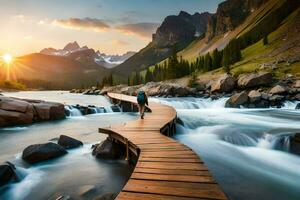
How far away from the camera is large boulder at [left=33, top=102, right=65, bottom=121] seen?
2830cm

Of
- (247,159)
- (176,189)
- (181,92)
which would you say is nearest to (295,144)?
(247,159)

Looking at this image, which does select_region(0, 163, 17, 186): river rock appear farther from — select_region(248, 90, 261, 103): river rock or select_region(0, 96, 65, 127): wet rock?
select_region(248, 90, 261, 103): river rock

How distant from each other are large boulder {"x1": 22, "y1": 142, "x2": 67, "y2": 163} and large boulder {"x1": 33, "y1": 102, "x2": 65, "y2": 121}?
1446 cm

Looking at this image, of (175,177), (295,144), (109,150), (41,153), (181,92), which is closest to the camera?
(175,177)

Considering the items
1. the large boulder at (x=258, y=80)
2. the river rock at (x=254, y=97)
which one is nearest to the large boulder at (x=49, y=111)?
the river rock at (x=254, y=97)

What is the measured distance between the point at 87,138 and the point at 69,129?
452 cm

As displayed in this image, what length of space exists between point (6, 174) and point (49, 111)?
1857 cm

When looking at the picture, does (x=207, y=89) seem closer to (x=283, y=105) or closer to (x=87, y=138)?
(x=283, y=105)

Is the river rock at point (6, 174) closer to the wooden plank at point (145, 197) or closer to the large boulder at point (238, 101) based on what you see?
the wooden plank at point (145, 197)

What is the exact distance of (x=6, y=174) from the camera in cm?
1141

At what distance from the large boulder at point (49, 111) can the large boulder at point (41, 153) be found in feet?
47.4

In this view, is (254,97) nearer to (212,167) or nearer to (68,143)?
(212,167)

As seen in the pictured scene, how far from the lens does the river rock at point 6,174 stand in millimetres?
11189

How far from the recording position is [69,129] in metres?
25.0
